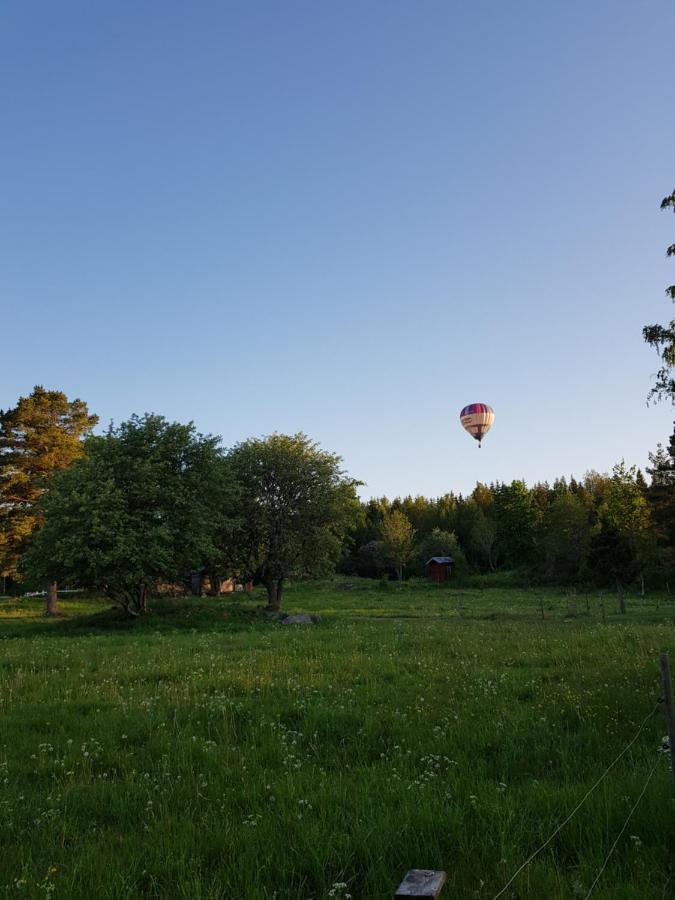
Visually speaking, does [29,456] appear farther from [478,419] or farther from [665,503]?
[665,503]

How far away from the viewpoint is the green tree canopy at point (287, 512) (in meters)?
41.7

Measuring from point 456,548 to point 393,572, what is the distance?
18221mm

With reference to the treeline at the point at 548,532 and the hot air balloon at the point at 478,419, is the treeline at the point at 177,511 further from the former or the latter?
the hot air balloon at the point at 478,419

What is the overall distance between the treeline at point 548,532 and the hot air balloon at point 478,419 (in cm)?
1060

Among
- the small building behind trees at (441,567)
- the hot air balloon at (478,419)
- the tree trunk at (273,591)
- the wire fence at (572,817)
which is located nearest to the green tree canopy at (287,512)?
the tree trunk at (273,591)

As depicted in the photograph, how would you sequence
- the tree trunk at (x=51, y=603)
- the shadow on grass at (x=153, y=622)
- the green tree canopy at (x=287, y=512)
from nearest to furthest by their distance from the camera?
1. the shadow on grass at (x=153, y=622)
2. the green tree canopy at (x=287, y=512)
3. the tree trunk at (x=51, y=603)

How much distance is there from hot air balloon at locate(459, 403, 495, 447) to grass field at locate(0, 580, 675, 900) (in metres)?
33.3

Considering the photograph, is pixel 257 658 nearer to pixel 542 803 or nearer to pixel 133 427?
pixel 542 803

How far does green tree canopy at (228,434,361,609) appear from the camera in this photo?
41719 mm

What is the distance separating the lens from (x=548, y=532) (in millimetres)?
80562

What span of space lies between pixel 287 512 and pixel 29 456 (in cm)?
2154

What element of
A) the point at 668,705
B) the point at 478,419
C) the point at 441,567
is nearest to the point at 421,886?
the point at 668,705

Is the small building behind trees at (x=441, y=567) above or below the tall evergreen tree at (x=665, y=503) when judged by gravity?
below

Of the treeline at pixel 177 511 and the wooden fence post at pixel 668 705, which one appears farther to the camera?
the treeline at pixel 177 511
